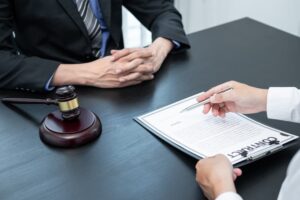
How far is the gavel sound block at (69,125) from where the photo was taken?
93 centimetres

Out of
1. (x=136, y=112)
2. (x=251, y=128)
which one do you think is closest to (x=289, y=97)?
(x=251, y=128)

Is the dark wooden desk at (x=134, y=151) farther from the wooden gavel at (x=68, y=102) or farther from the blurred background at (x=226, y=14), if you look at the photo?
the blurred background at (x=226, y=14)

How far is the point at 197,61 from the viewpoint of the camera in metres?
1.34

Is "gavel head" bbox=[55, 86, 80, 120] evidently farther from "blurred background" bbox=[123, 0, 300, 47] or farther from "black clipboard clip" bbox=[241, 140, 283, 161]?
"blurred background" bbox=[123, 0, 300, 47]

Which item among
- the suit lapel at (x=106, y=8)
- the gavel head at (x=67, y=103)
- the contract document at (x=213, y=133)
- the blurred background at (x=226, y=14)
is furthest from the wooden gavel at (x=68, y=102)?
the blurred background at (x=226, y=14)

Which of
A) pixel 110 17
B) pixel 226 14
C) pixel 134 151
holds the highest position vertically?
pixel 110 17

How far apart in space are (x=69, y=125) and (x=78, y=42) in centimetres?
60

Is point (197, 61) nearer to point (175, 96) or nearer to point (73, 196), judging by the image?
A: point (175, 96)

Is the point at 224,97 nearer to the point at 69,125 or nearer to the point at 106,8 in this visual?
the point at 69,125

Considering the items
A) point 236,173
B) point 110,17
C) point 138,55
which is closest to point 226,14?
point 110,17

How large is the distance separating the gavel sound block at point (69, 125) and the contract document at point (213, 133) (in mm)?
135

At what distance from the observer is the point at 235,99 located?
3.29 ft

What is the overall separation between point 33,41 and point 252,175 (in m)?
1.00

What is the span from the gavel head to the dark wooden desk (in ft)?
0.30
